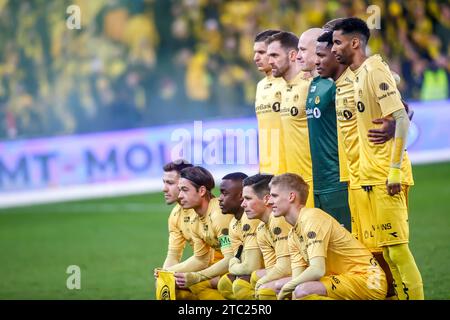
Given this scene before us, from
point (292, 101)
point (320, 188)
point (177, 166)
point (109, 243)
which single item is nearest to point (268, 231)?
point (320, 188)

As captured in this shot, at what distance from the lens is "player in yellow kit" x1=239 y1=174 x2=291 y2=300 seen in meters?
6.91

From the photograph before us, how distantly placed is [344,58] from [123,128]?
1027cm

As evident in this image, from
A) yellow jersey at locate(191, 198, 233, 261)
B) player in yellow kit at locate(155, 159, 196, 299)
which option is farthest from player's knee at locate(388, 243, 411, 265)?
player in yellow kit at locate(155, 159, 196, 299)

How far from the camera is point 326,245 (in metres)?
6.57

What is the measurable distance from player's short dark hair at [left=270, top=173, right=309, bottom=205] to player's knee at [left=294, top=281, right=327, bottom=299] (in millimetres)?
525

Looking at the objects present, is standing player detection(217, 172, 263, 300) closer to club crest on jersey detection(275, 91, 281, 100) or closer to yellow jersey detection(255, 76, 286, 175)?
yellow jersey detection(255, 76, 286, 175)

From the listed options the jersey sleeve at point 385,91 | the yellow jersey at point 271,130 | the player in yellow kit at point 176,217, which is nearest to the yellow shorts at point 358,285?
the jersey sleeve at point 385,91

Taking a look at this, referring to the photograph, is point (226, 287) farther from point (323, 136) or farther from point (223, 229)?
point (323, 136)

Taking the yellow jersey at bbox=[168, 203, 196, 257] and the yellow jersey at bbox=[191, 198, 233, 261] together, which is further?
the yellow jersey at bbox=[168, 203, 196, 257]

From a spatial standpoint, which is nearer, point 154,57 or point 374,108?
point 374,108

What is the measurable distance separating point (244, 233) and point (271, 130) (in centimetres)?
78

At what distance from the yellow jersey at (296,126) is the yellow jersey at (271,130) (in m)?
0.07

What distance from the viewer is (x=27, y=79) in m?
17.9
